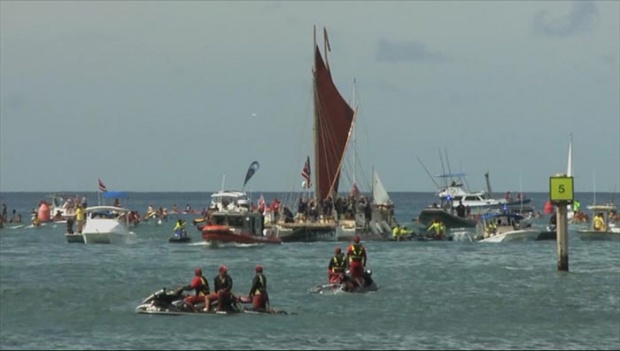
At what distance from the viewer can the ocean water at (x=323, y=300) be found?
1534 inches

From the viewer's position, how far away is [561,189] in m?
59.1

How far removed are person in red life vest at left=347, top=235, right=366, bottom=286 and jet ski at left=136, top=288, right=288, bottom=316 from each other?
5570 millimetres

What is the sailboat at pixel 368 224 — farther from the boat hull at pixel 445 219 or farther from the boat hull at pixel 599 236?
the boat hull at pixel 445 219

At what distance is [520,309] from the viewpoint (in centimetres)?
4766

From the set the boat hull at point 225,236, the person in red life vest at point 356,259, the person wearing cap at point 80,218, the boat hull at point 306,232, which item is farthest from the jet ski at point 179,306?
the person wearing cap at point 80,218

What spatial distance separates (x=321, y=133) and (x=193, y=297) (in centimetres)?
4998

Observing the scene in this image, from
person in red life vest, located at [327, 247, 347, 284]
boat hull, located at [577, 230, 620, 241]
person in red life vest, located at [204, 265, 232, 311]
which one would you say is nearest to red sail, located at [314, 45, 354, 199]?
boat hull, located at [577, 230, 620, 241]

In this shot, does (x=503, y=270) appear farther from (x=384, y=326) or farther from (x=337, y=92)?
(x=337, y=92)

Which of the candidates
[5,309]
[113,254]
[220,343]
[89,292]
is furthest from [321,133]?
[220,343]

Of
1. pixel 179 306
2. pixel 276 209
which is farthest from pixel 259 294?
pixel 276 209

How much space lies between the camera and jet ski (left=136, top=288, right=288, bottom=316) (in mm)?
42531

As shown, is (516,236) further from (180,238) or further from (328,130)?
(180,238)

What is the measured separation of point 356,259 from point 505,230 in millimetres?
42812

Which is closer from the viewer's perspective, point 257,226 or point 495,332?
point 495,332
